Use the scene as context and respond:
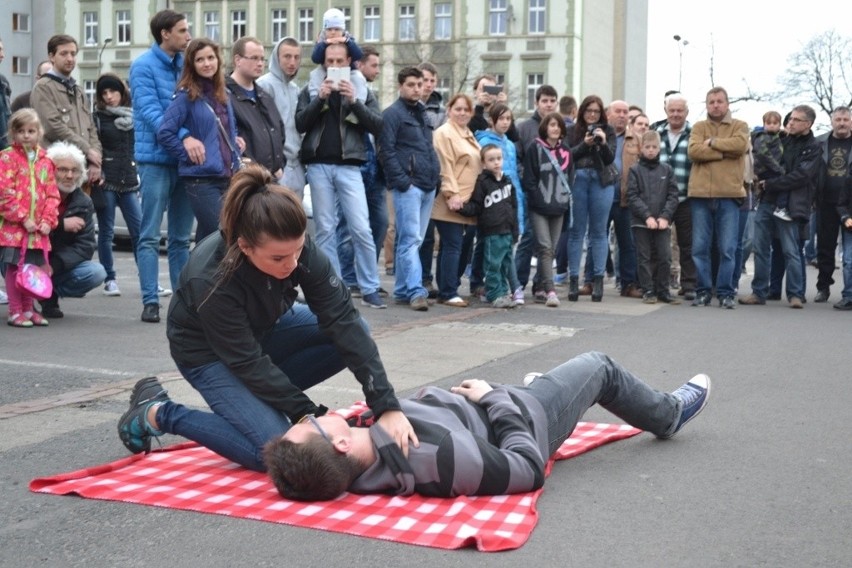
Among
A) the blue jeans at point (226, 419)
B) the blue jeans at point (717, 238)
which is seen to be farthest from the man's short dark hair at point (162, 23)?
the blue jeans at point (717, 238)

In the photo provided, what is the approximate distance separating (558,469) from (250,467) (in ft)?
4.33

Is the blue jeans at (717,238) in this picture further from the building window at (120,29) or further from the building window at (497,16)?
the building window at (120,29)

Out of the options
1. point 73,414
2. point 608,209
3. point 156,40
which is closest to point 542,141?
point 608,209

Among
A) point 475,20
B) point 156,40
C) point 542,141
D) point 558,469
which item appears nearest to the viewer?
point 558,469

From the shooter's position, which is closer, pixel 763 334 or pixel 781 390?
pixel 781 390

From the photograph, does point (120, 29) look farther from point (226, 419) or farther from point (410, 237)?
point (226, 419)

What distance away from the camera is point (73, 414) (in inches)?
249

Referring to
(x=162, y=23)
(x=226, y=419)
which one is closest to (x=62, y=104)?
(x=162, y=23)

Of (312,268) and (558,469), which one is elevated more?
(312,268)

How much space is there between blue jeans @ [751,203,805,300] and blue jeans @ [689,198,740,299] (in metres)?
0.81

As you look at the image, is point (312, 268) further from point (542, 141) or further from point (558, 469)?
point (542, 141)

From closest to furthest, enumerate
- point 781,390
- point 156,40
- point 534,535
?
1. point 534,535
2. point 781,390
3. point 156,40

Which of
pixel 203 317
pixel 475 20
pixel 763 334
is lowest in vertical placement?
pixel 763 334

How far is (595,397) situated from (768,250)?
8.95 meters
